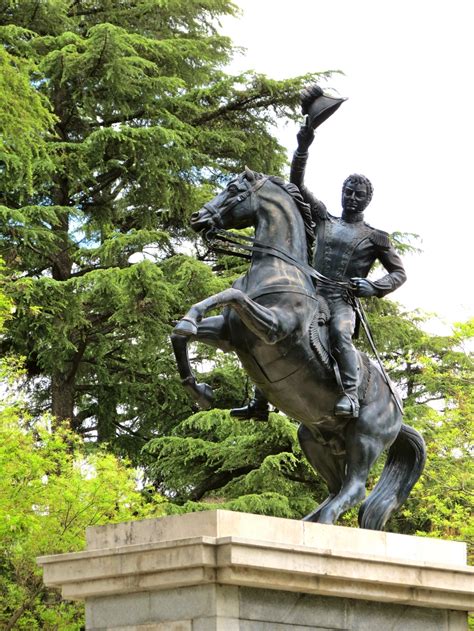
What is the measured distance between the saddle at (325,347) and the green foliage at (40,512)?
872 cm

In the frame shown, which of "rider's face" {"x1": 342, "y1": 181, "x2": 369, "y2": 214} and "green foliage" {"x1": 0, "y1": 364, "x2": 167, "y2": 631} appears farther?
"green foliage" {"x1": 0, "y1": 364, "x2": 167, "y2": 631}

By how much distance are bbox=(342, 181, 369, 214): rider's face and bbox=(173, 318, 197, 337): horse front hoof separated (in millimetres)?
2456

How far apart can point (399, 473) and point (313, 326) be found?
180 cm

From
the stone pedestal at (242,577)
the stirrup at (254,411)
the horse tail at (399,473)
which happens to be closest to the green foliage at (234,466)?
the horse tail at (399,473)

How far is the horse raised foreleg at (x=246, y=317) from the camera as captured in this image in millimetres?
10133

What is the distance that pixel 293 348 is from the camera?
10.8 meters

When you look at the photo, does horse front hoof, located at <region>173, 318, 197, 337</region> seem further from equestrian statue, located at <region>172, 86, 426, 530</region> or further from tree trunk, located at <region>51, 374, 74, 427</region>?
tree trunk, located at <region>51, 374, 74, 427</region>

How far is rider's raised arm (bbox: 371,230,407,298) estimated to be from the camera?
11.9 m

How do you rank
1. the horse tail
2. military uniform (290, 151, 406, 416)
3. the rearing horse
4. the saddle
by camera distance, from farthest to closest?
military uniform (290, 151, 406, 416), the horse tail, the saddle, the rearing horse

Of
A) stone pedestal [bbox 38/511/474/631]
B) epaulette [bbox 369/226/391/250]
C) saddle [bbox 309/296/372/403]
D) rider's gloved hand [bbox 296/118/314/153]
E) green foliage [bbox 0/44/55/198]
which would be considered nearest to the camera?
stone pedestal [bbox 38/511/474/631]

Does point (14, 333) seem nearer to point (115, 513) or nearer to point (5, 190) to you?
point (5, 190)

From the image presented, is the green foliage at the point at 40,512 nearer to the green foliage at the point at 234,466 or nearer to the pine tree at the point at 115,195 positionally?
the green foliage at the point at 234,466

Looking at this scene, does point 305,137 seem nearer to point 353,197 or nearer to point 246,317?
point 353,197

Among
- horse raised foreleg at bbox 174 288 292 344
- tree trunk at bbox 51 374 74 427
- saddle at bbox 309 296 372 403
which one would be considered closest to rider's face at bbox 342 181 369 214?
saddle at bbox 309 296 372 403
